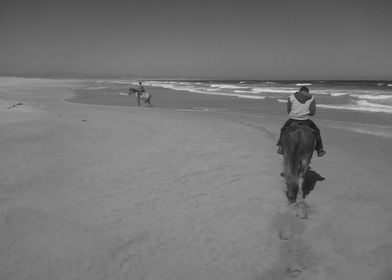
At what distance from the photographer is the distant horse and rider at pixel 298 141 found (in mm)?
5676

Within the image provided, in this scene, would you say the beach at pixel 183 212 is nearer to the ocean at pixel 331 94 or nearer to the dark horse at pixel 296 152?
the dark horse at pixel 296 152

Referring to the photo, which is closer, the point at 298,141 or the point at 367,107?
the point at 298,141

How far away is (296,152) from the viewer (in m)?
5.68

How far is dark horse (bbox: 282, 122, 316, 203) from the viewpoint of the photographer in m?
5.66

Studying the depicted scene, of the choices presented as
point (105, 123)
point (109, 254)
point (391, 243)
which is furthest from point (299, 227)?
point (105, 123)

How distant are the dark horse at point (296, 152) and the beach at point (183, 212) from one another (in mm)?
407

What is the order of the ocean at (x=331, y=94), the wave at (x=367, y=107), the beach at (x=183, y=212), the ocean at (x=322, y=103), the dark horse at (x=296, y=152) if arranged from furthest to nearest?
the ocean at (x=331, y=94)
the wave at (x=367, y=107)
the ocean at (x=322, y=103)
the dark horse at (x=296, y=152)
the beach at (x=183, y=212)

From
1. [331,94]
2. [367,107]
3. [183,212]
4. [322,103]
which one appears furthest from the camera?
[331,94]

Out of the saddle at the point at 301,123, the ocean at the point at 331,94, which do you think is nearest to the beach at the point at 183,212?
the saddle at the point at 301,123

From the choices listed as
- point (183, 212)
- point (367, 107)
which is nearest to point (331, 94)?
point (367, 107)

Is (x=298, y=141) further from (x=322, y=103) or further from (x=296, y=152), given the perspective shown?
(x=322, y=103)

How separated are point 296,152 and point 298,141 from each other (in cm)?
20

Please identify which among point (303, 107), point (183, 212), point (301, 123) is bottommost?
point (183, 212)

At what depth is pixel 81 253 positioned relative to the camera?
13.7 ft
